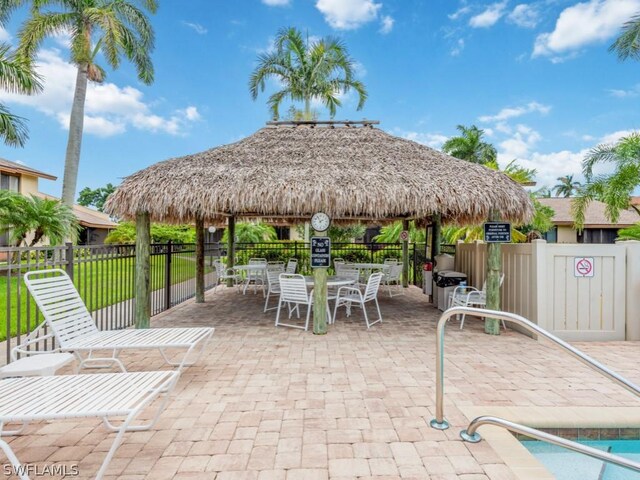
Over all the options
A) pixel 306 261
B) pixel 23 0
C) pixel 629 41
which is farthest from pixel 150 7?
pixel 629 41

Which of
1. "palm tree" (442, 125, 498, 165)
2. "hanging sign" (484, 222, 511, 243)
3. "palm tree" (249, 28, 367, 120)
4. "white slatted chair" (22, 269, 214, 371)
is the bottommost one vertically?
"white slatted chair" (22, 269, 214, 371)

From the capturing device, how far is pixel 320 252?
636 centimetres

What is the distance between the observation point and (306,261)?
1495 cm

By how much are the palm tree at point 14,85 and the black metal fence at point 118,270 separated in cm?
431

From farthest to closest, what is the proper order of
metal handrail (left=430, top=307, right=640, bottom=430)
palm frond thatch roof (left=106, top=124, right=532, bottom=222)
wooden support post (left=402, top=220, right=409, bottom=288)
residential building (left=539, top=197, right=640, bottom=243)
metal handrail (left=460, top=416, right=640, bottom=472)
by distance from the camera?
1. residential building (left=539, top=197, right=640, bottom=243)
2. wooden support post (left=402, top=220, right=409, bottom=288)
3. palm frond thatch roof (left=106, top=124, right=532, bottom=222)
4. metal handrail (left=430, top=307, right=640, bottom=430)
5. metal handrail (left=460, top=416, right=640, bottom=472)

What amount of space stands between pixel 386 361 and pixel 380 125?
19.0 feet

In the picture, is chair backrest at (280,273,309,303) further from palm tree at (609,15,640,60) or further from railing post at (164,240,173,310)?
palm tree at (609,15,640,60)

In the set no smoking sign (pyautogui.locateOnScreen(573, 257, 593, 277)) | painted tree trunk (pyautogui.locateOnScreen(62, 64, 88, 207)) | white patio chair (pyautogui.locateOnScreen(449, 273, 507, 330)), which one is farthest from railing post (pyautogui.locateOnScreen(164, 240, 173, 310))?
painted tree trunk (pyautogui.locateOnScreen(62, 64, 88, 207))

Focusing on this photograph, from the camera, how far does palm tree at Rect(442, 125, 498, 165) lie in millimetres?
22844

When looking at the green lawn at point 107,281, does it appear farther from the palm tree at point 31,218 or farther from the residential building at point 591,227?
A: the residential building at point 591,227

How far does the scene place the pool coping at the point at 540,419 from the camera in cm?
272

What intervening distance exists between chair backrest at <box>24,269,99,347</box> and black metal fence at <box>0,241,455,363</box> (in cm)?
17

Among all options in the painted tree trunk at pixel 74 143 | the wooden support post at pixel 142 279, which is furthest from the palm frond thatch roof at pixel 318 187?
the painted tree trunk at pixel 74 143

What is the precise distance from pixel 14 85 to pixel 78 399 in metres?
12.8
